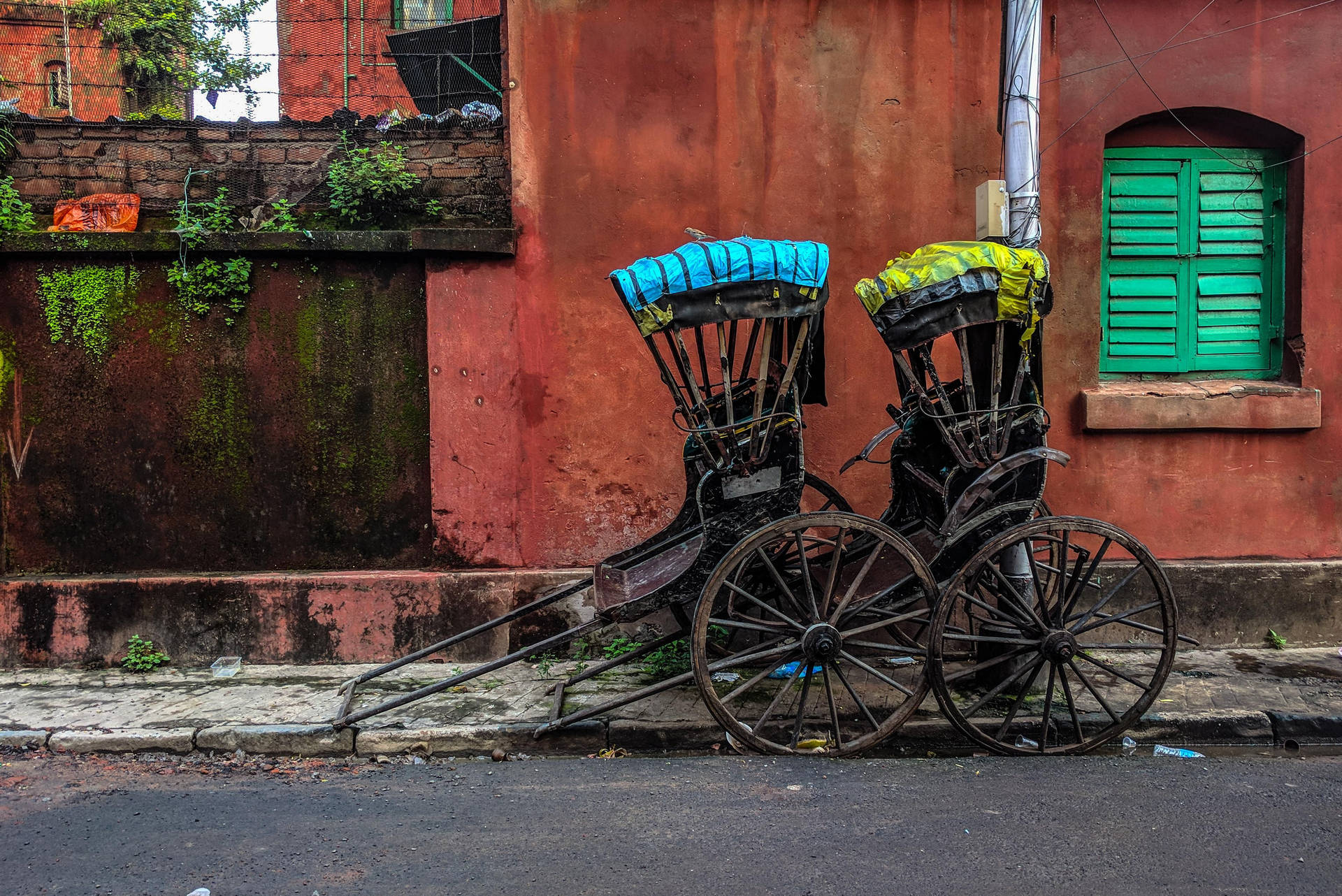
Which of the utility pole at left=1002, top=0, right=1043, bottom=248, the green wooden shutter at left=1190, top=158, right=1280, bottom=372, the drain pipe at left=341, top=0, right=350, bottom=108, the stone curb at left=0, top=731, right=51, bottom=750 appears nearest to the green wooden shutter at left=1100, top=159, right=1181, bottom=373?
the green wooden shutter at left=1190, top=158, right=1280, bottom=372

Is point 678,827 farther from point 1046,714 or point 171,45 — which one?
point 171,45

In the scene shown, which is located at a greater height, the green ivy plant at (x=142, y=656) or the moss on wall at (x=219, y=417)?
the moss on wall at (x=219, y=417)

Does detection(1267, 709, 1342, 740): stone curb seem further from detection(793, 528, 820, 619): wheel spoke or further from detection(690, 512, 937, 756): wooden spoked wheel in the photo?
detection(793, 528, 820, 619): wheel spoke

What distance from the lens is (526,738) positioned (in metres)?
4.36

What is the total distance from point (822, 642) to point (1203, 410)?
3350mm

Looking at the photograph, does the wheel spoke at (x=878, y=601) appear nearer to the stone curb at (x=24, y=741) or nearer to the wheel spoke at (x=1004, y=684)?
the wheel spoke at (x=1004, y=684)

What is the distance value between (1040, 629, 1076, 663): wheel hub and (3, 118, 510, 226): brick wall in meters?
A: 4.02

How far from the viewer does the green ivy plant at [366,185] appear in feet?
18.9

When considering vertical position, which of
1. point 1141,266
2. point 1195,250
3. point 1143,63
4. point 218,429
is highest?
point 1143,63

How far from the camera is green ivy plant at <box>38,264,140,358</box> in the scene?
5637mm

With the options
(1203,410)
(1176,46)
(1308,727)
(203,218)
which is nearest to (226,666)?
(203,218)

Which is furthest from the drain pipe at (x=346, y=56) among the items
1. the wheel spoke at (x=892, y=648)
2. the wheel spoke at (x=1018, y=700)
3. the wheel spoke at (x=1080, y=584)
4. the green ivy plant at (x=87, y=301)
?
the wheel spoke at (x=1018, y=700)

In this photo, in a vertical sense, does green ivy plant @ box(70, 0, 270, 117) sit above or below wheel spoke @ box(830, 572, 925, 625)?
above

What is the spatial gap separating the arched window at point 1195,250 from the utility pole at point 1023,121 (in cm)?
164
